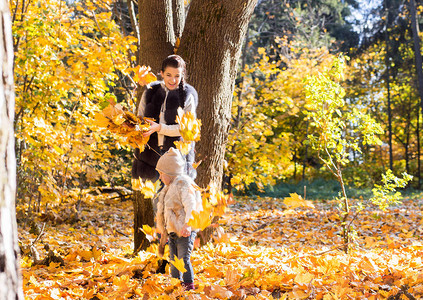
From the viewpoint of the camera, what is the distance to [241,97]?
892 centimetres

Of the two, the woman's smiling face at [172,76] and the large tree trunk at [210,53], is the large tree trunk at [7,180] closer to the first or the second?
the woman's smiling face at [172,76]

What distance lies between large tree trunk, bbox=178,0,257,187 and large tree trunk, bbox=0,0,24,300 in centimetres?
261

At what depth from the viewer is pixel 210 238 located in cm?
411

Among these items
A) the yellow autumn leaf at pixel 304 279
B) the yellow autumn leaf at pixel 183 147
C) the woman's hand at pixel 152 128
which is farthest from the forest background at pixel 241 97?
the yellow autumn leaf at pixel 304 279

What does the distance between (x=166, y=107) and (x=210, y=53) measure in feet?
3.23

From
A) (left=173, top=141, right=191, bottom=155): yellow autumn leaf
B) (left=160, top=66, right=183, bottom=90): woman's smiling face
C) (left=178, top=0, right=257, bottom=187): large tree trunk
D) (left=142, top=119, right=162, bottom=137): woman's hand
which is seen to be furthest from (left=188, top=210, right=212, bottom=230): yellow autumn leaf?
(left=178, top=0, right=257, bottom=187): large tree trunk

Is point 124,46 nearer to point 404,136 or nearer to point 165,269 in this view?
point 165,269

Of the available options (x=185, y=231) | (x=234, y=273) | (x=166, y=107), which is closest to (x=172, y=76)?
(x=166, y=107)

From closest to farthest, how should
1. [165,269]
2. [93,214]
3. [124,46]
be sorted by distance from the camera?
[165,269]
[124,46]
[93,214]

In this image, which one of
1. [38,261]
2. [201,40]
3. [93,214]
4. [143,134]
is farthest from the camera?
[93,214]

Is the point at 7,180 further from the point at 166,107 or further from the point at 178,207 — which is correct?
the point at 166,107

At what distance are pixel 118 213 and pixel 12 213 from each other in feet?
23.0

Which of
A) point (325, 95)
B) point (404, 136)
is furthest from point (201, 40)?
point (404, 136)

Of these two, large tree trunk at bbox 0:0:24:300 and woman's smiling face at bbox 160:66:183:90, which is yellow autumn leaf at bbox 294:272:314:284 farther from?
large tree trunk at bbox 0:0:24:300
